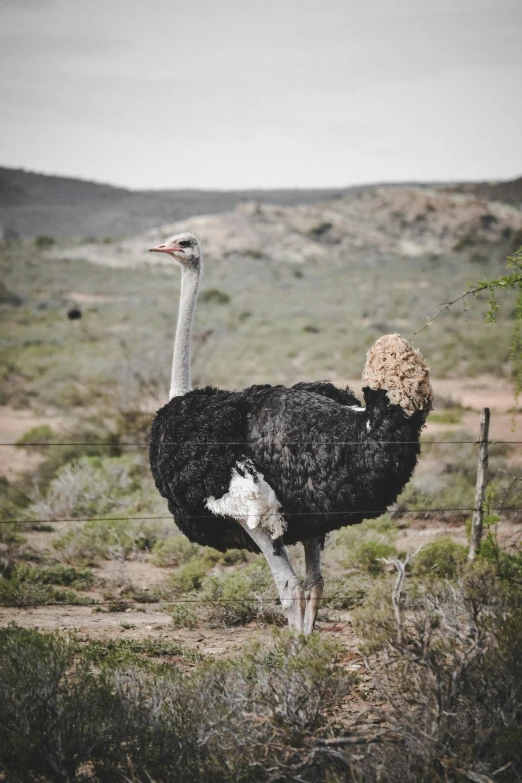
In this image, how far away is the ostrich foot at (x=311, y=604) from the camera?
5.13m

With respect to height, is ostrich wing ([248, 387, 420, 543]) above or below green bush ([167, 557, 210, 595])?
above

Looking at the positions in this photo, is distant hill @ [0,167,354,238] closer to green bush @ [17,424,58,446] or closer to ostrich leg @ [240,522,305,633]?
green bush @ [17,424,58,446]

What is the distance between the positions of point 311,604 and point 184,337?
6.13 ft

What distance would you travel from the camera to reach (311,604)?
16.9 feet

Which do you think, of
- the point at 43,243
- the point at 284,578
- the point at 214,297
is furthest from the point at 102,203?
the point at 284,578

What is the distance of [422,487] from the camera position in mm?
10133

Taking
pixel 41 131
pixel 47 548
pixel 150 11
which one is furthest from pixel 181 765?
pixel 41 131

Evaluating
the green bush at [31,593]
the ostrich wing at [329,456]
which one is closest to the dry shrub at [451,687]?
the ostrich wing at [329,456]

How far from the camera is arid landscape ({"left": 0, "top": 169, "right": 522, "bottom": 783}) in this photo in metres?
3.98

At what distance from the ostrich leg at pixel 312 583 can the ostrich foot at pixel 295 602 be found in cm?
7

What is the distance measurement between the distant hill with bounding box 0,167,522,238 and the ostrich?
200 ft

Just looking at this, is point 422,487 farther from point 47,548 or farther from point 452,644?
Answer: point 452,644

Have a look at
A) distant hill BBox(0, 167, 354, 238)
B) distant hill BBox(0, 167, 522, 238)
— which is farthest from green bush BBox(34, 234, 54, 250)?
distant hill BBox(0, 167, 354, 238)

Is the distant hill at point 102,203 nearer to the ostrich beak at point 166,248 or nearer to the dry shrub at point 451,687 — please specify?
the ostrich beak at point 166,248
